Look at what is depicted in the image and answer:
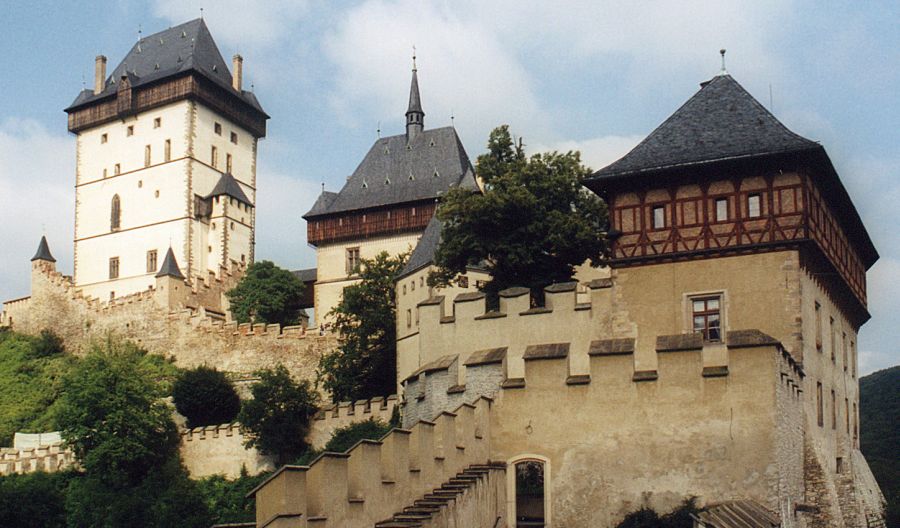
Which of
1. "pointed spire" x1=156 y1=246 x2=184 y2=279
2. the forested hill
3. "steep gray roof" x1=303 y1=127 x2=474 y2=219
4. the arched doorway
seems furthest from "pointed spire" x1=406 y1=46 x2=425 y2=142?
the arched doorway

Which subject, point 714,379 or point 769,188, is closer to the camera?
point 714,379

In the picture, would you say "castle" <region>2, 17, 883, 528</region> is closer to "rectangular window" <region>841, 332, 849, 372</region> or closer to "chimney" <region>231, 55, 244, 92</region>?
"rectangular window" <region>841, 332, 849, 372</region>

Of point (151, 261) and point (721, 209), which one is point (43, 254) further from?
point (721, 209)

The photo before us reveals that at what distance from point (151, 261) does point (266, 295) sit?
860 cm

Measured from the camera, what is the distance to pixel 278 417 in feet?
135

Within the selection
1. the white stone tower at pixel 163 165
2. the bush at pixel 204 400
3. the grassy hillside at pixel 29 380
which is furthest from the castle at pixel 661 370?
the white stone tower at pixel 163 165

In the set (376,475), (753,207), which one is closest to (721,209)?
(753,207)

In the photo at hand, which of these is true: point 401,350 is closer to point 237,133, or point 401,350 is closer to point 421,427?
point 421,427

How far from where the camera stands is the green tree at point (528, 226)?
3150cm

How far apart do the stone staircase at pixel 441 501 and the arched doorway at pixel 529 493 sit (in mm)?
610

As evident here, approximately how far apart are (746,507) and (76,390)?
3003cm

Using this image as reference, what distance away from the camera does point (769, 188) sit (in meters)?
26.5

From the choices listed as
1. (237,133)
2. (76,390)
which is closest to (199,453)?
(76,390)

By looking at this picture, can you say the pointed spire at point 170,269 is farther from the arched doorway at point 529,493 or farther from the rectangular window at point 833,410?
the arched doorway at point 529,493
